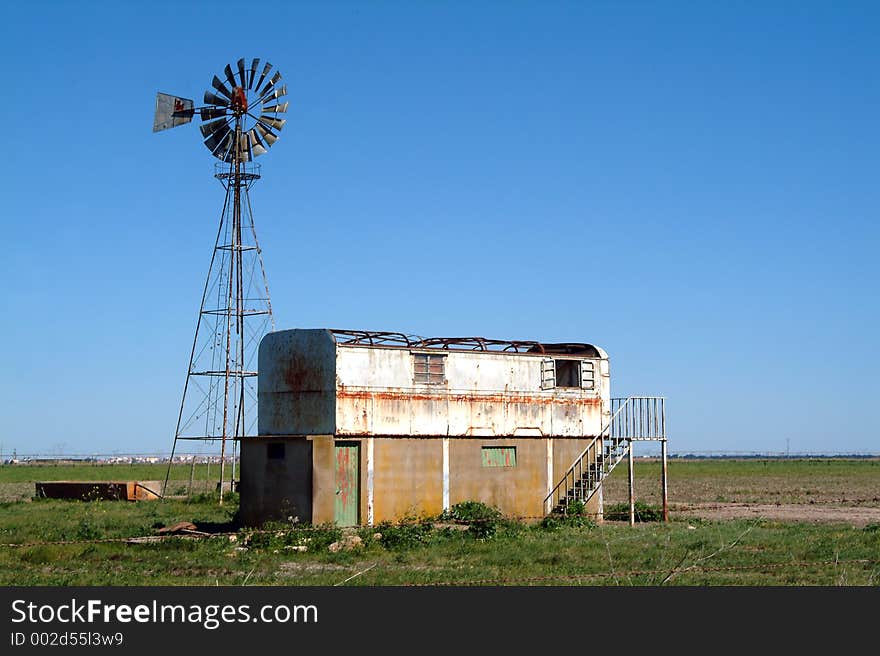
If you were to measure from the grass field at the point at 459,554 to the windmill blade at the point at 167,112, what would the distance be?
17.5 metres

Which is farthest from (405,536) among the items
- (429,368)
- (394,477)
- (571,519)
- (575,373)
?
(575,373)

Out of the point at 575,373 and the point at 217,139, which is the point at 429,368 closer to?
the point at 575,373

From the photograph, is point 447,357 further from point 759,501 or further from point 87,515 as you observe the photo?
point 759,501

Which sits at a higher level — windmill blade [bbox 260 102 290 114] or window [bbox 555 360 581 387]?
windmill blade [bbox 260 102 290 114]

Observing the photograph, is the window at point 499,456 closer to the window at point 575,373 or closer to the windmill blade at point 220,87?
the window at point 575,373

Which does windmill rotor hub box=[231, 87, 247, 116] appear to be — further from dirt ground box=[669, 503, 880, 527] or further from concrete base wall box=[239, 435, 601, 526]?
dirt ground box=[669, 503, 880, 527]

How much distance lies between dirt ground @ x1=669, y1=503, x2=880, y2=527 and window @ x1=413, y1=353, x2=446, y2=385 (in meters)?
10.9

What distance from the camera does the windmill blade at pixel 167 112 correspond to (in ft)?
160

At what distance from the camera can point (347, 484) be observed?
35438 mm

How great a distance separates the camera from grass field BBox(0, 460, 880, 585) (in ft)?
75.7

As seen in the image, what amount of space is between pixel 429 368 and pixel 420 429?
203cm

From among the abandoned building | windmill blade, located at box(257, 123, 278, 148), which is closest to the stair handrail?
the abandoned building

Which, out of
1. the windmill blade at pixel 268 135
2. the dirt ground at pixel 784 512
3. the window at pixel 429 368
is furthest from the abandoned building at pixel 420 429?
the windmill blade at pixel 268 135
